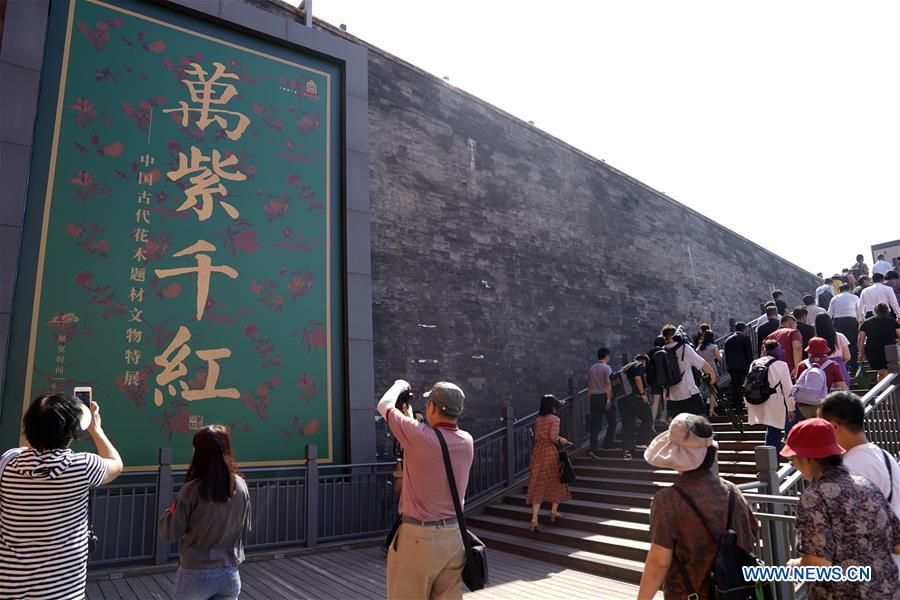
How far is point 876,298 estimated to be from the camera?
9.12 meters

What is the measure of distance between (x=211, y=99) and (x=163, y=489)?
16.8 ft

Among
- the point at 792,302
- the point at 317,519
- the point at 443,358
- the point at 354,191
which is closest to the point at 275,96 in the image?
the point at 354,191

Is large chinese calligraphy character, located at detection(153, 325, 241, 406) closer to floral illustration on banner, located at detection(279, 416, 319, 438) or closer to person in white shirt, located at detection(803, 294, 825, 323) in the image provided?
floral illustration on banner, located at detection(279, 416, 319, 438)

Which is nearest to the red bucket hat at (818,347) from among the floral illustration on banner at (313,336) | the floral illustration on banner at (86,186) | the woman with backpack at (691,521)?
the woman with backpack at (691,521)

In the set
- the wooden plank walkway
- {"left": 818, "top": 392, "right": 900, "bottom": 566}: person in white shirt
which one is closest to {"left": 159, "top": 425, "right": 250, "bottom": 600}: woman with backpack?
{"left": 818, "top": 392, "right": 900, "bottom": 566}: person in white shirt

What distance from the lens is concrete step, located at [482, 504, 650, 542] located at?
22.2 feet

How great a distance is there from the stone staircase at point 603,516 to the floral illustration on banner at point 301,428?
102 inches

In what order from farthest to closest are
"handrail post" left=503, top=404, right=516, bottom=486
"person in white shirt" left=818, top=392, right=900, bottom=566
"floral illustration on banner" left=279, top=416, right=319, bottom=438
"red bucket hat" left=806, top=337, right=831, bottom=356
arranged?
A: "handrail post" left=503, top=404, right=516, bottom=486 < "floral illustration on banner" left=279, top=416, right=319, bottom=438 < "red bucket hat" left=806, top=337, right=831, bottom=356 < "person in white shirt" left=818, top=392, right=900, bottom=566

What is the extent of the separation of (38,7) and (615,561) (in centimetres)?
909

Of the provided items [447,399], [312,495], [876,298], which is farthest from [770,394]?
[312,495]

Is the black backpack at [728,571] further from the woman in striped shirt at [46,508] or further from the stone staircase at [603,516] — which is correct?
the stone staircase at [603,516]

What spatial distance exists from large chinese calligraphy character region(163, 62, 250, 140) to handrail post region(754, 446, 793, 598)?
7449 millimetres

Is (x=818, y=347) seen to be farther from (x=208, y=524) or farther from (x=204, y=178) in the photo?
(x=204, y=178)

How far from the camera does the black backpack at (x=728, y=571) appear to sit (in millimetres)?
2412
